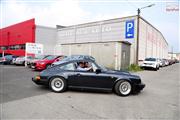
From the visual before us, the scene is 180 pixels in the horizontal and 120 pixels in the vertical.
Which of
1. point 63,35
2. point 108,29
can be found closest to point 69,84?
point 108,29

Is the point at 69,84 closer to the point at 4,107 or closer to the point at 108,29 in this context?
the point at 4,107

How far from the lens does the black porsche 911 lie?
638 cm

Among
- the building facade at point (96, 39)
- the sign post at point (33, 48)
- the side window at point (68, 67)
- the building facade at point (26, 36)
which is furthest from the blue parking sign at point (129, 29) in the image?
the side window at point (68, 67)

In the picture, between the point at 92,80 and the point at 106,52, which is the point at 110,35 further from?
the point at 92,80

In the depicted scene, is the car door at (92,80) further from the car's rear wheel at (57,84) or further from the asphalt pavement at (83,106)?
the car's rear wheel at (57,84)

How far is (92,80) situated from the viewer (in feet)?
21.0

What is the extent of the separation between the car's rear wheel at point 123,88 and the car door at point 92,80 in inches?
10.4

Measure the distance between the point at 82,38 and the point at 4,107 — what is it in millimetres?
26234

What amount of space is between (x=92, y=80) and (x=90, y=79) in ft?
0.27

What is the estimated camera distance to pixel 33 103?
5.04 meters

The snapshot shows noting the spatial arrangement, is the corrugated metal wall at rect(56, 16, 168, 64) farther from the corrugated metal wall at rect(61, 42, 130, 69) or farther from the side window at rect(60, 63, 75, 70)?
the side window at rect(60, 63, 75, 70)

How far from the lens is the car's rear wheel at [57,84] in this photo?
653 cm

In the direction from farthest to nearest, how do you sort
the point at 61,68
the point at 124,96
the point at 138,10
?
the point at 138,10 → the point at 61,68 → the point at 124,96

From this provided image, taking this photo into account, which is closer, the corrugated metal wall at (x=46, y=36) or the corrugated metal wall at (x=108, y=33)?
the corrugated metal wall at (x=108, y=33)
